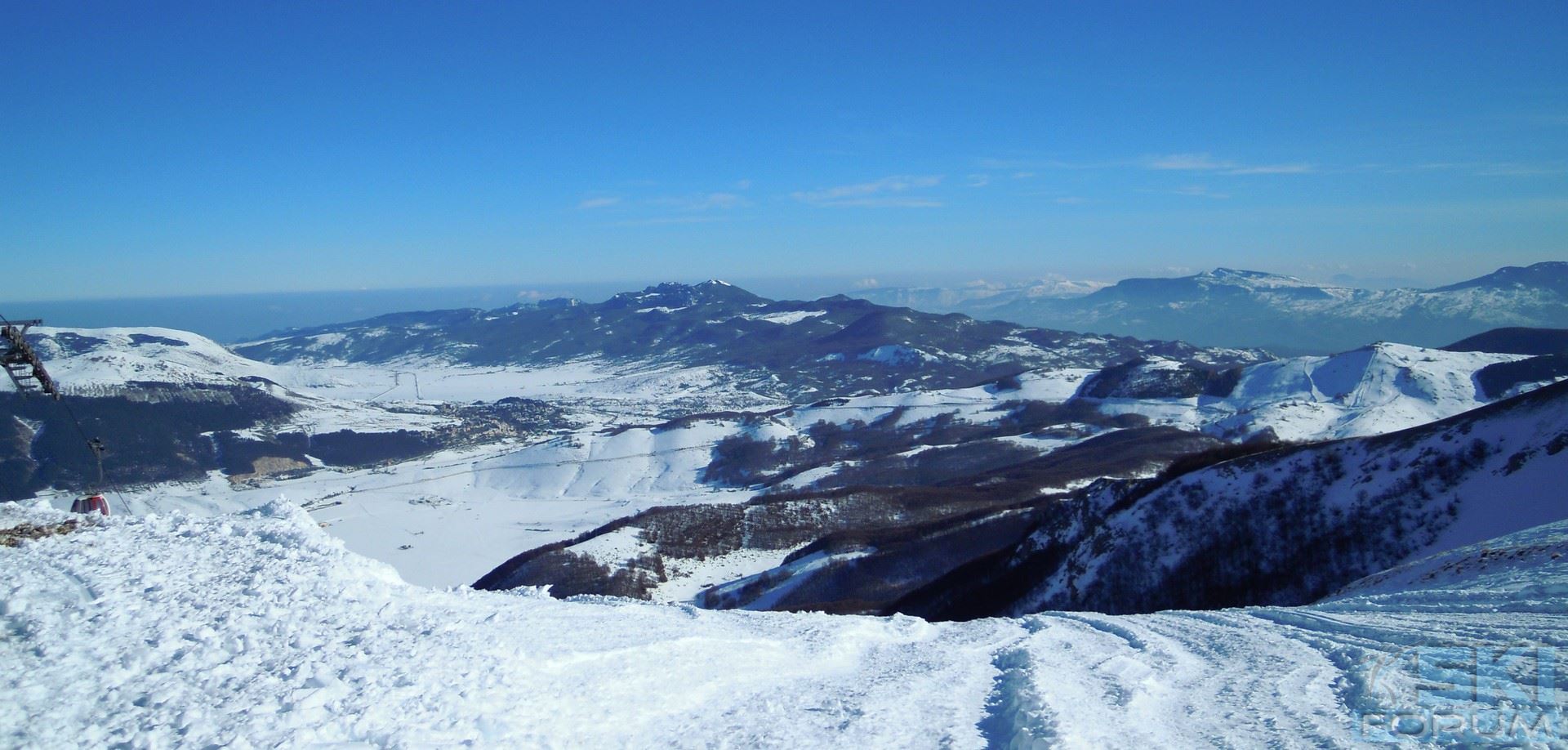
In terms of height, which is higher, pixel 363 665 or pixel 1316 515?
pixel 363 665

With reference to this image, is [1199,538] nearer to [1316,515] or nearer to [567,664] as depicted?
[1316,515]

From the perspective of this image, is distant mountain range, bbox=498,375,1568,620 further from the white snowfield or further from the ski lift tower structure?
the white snowfield

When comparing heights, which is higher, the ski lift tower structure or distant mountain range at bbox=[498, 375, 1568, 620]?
the ski lift tower structure

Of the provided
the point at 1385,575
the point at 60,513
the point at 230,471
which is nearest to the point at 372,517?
the point at 230,471

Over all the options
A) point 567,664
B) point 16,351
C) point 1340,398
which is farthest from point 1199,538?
point 1340,398

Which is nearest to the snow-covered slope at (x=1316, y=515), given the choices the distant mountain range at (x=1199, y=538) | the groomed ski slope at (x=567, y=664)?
the distant mountain range at (x=1199, y=538)

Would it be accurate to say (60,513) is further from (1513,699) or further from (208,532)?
(1513,699)

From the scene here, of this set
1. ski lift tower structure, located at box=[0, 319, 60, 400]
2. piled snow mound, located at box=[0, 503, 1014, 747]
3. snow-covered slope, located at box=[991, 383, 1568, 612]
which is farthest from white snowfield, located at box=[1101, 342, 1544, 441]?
ski lift tower structure, located at box=[0, 319, 60, 400]

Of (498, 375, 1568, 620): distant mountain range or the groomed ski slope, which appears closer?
the groomed ski slope
